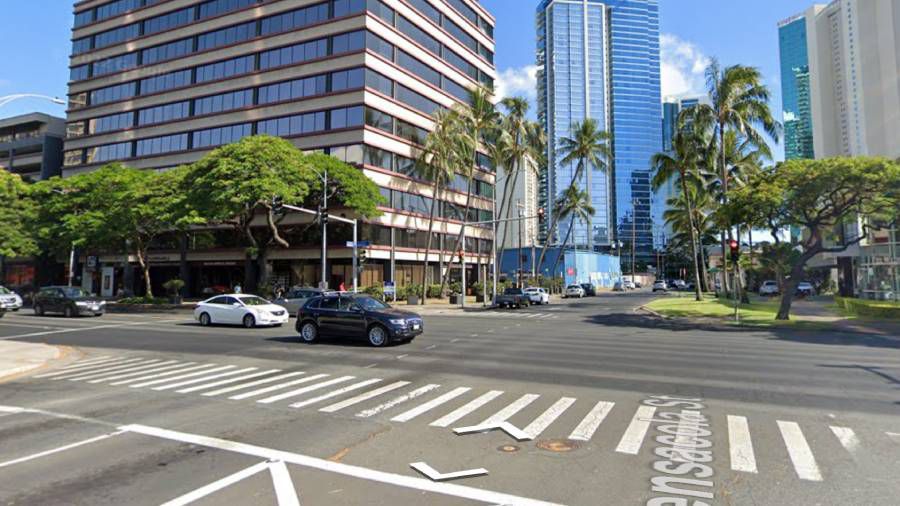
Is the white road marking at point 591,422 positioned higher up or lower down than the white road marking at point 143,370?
higher up

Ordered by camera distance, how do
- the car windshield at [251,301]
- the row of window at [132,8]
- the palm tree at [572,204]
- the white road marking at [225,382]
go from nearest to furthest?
the white road marking at [225,382]
the car windshield at [251,301]
the row of window at [132,8]
the palm tree at [572,204]

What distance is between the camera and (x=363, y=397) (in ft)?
29.6

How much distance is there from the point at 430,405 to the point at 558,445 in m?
2.66

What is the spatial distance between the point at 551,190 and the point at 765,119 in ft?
260

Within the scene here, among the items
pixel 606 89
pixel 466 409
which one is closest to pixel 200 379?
pixel 466 409

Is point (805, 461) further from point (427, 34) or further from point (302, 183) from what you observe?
point (427, 34)

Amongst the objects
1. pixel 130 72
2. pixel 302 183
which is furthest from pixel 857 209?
pixel 130 72

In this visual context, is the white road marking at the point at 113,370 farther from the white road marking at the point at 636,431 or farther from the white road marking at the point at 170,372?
the white road marking at the point at 636,431

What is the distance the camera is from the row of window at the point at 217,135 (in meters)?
43.8

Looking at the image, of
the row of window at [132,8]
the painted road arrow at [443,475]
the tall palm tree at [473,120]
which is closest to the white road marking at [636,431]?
the painted road arrow at [443,475]

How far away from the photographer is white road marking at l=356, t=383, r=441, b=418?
793cm

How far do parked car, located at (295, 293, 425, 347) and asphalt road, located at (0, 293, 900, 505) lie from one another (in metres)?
1.46

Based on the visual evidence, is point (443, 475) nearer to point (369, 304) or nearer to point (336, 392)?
point (336, 392)

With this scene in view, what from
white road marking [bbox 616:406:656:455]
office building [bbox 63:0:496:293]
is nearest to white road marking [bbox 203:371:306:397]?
white road marking [bbox 616:406:656:455]
